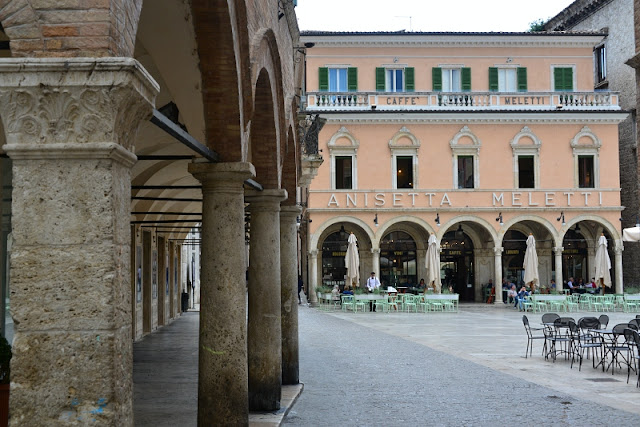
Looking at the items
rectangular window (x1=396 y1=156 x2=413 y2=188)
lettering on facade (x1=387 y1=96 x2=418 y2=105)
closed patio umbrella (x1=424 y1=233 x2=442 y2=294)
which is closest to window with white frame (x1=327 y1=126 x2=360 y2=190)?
rectangular window (x1=396 y1=156 x2=413 y2=188)

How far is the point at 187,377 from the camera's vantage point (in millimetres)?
13070

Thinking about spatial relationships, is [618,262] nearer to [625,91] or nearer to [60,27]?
[625,91]

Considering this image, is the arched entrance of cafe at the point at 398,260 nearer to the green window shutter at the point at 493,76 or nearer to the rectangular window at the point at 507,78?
the green window shutter at the point at 493,76

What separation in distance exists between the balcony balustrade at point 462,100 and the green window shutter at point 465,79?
1.25 metres

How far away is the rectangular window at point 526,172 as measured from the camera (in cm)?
3519

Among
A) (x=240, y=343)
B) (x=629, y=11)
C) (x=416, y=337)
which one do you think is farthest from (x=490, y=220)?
(x=240, y=343)

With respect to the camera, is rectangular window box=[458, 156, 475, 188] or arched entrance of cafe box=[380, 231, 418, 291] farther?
arched entrance of cafe box=[380, 231, 418, 291]

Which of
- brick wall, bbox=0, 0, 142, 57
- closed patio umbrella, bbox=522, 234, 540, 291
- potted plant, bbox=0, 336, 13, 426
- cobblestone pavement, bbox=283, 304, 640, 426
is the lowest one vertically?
cobblestone pavement, bbox=283, 304, 640, 426

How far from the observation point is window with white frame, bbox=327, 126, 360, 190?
34562 millimetres

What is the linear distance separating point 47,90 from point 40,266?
85 cm

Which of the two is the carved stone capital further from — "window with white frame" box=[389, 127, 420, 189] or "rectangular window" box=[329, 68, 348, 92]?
A: "rectangular window" box=[329, 68, 348, 92]

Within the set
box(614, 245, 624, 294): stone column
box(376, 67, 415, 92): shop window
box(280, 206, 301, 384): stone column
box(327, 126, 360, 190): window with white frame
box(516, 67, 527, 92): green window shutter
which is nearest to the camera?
box(280, 206, 301, 384): stone column

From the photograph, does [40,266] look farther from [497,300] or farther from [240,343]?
[497,300]

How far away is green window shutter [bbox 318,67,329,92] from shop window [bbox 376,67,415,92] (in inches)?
91.1
